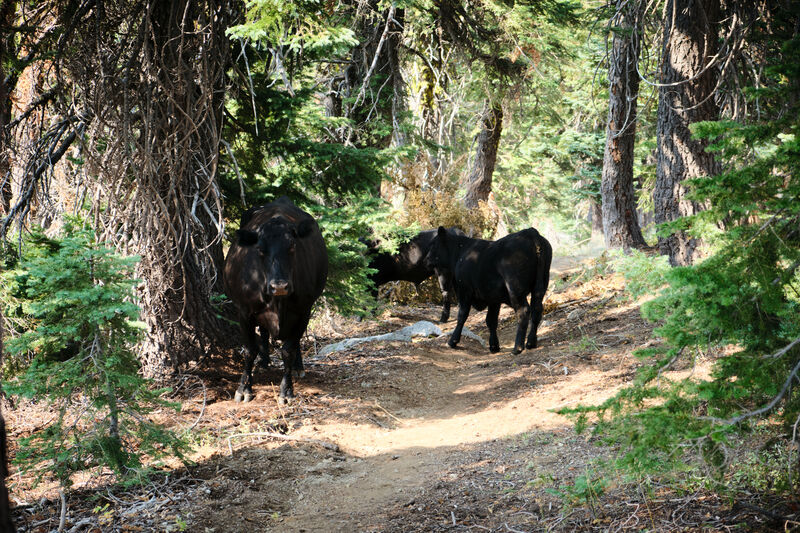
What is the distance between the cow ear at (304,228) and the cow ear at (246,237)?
21.4 inches

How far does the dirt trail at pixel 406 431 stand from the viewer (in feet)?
17.7

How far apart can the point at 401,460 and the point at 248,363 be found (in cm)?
266

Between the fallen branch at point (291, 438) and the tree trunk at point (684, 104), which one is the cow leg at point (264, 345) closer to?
the fallen branch at point (291, 438)

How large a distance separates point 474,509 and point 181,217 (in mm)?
5466

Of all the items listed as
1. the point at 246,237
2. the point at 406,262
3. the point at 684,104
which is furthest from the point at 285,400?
the point at 406,262

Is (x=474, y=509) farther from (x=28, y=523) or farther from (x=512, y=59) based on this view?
(x=512, y=59)

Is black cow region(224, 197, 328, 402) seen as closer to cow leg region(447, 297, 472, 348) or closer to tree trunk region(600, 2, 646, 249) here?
cow leg region(447, 297, 472, 348)

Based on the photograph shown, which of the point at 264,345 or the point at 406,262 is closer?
the point at 264,345

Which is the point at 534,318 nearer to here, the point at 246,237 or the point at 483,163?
the point at 246,237

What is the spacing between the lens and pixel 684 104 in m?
9.82

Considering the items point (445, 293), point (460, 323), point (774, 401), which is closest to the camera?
point (774, 401)

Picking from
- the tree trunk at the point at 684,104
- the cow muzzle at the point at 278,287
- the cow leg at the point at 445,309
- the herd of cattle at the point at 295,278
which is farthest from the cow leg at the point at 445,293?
the cow muzzle at the point at 278,287

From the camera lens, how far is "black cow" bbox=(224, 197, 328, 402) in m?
7.93

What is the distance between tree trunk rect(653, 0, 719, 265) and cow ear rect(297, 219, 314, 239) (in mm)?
5287
